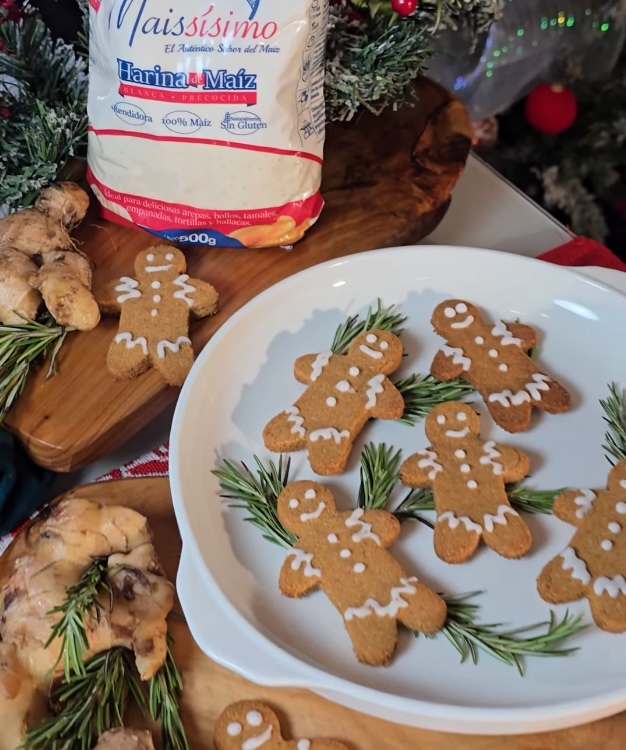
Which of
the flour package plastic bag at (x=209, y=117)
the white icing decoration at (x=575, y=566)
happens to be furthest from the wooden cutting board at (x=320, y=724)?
the flour package plastic bag at (x=209, y=117)

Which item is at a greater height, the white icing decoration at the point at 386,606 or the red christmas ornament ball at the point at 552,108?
the red christmas ornament ball at the point at 552,108

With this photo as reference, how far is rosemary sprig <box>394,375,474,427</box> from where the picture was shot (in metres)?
0.80

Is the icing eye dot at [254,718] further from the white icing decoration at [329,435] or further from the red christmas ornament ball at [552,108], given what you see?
the red christmas ornament ball at [552,108]

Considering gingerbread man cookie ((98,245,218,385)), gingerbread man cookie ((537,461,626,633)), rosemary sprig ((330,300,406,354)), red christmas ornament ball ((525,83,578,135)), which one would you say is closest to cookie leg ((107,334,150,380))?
gingerbread man cookie ((98,245,218,385))

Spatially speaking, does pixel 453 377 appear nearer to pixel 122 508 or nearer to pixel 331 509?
pixel 331 509

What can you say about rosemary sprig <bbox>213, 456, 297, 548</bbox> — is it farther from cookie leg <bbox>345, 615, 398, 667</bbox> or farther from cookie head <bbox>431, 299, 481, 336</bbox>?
cookie head <bbox>431, 299, 481, 336</bbox>

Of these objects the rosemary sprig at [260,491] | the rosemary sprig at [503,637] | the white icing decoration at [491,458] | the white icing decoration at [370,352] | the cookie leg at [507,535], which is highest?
the white icing decoration at [370,352]

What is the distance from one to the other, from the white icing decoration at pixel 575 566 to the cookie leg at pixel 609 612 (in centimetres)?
2

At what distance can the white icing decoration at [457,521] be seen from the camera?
679mm

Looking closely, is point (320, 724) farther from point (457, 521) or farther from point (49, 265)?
point (49, 265)

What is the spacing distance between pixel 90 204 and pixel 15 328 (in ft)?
0.78

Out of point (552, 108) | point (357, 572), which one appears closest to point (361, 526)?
point (357, 572)

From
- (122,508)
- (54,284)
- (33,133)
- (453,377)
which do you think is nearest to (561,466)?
(453,377)

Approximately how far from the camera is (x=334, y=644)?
0.64 meters
